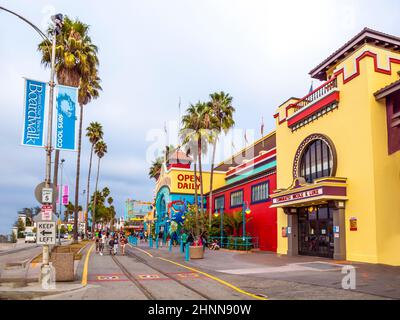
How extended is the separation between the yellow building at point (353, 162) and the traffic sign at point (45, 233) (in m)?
14.0

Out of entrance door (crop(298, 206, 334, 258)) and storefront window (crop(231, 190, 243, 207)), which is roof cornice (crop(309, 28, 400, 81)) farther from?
storefront window (crop(231, 190, 243, 207))

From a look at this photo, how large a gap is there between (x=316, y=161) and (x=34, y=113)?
54.8 feet

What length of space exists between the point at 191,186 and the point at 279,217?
21327 mm

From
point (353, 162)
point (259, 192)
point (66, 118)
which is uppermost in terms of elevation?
point (66, 118)

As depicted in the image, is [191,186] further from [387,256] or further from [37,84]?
[37,84]

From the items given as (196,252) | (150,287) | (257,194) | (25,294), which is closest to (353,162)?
(196,252)

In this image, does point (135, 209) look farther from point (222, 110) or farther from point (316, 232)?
point (316, 232)

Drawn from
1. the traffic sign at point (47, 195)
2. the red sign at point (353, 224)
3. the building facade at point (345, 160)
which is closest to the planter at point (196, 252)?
the building facade at point (345, 160)

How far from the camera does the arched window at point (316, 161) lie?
22772 millimetres

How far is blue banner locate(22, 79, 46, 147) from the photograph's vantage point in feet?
43.6

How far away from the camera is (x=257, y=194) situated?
32.8 metres

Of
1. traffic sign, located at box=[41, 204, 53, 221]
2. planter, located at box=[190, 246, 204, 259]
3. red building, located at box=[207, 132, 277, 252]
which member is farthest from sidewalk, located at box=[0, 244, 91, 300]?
red building, located at box=[207, 132, 277, 252]

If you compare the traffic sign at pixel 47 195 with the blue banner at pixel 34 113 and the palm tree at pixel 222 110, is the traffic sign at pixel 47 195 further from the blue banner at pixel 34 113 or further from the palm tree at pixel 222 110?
the palm tree at pixel 222 110
